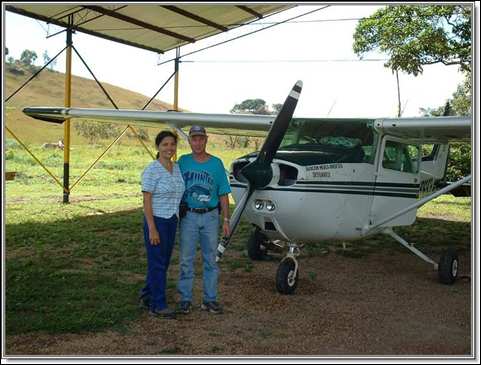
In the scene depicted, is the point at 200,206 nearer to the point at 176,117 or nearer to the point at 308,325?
the point at 308,325

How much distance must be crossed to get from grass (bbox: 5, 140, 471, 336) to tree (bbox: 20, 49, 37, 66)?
85.2m

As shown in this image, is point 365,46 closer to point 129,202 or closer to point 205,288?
point 129,202

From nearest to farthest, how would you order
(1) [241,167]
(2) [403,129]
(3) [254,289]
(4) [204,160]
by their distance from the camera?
1. (4) [204,160]
2. (1) [241,167]
3. (3) [254,289]
4. (2) [403,129]

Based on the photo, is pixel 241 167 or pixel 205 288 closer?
pixel 205 288

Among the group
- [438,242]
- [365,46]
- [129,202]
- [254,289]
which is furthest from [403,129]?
[365,46]

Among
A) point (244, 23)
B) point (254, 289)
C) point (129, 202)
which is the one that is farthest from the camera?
point (129, 202)

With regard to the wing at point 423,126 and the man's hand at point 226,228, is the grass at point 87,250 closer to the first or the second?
the man's hand at point 226,228

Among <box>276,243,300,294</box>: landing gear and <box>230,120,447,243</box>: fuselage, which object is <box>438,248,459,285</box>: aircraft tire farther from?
<box>276,243,300,294</box>: landing gear

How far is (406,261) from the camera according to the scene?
Answer: 8.17m

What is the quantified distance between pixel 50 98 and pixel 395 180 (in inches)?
3029

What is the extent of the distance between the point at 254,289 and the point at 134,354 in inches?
93.3

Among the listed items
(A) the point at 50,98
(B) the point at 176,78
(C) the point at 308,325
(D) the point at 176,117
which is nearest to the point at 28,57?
(A) the point at 50,98

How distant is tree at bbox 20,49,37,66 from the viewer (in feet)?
305

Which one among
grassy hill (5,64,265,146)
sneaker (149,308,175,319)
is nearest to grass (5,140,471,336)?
sneaker (149,308,175,319)
